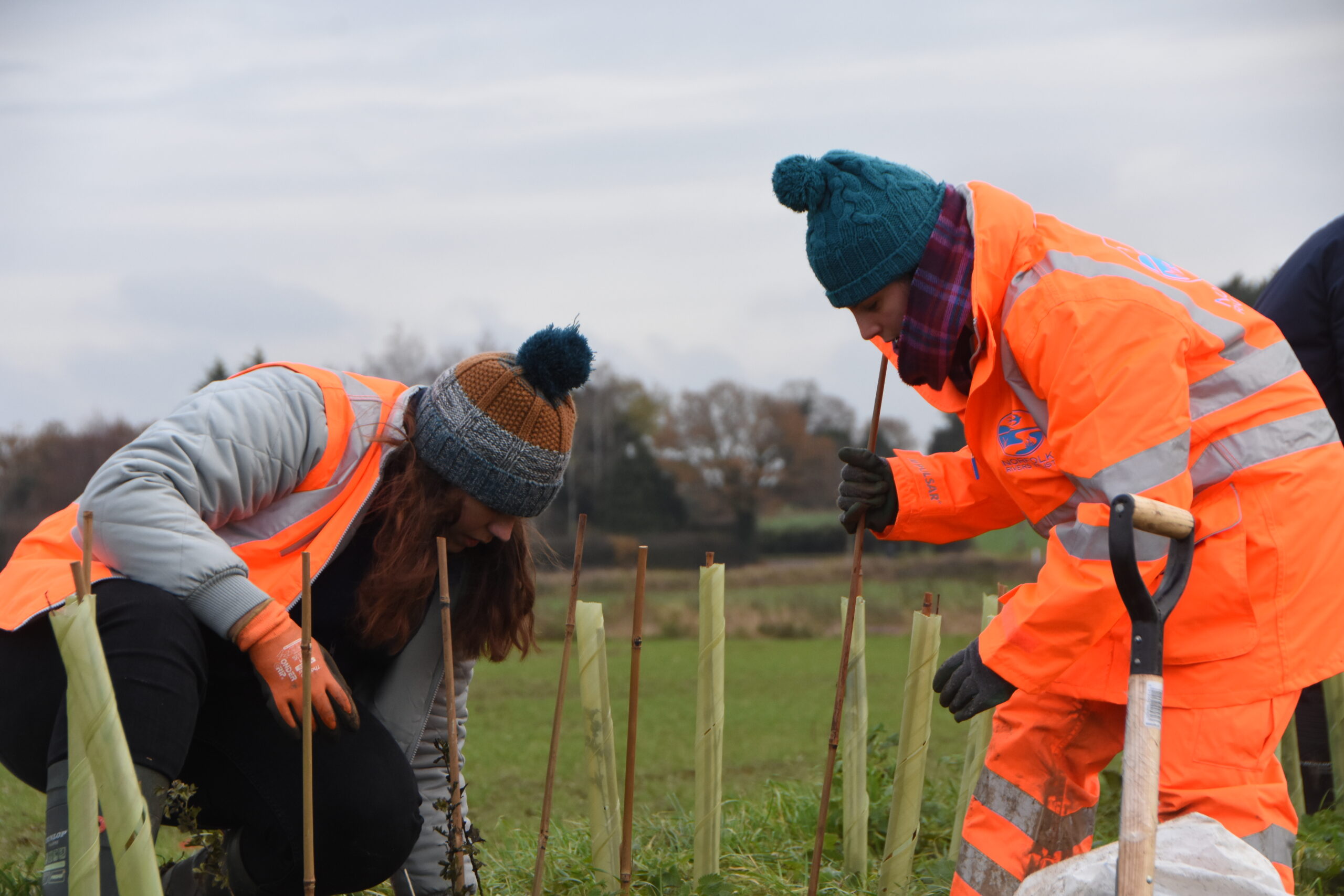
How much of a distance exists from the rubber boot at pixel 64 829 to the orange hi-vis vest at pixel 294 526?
0.31 meters

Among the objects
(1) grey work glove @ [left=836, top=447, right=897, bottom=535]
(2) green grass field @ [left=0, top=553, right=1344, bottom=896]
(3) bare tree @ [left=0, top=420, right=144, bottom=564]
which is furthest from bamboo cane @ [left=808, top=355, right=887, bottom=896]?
(3) bare tree @ [left=0, top=420, right=144, bottom=564]

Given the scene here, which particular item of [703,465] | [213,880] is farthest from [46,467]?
[213,880]

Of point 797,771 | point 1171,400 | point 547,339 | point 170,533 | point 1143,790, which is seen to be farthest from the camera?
point 797,771

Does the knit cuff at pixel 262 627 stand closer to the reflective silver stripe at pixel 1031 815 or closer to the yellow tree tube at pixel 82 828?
the yellow tree tube at pixel 82 828

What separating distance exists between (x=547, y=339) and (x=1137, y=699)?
1.38m

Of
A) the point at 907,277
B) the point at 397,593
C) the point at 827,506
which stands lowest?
the point at 827,506

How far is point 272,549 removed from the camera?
229 cm

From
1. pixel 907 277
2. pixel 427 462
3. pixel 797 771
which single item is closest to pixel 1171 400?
pixel 907 277

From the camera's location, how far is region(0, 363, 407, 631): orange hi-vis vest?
6.83 feet

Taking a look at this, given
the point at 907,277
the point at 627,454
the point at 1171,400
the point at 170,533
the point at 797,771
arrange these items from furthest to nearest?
the point at 627,454 < the point at 797,771 < the point at 907,277 < the point at 170,533 < the point at 1171,400

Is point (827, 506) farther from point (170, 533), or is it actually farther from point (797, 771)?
point (170, 533)

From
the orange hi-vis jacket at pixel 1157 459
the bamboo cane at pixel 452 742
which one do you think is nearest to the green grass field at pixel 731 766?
the bamboo cane at pixel 452 742

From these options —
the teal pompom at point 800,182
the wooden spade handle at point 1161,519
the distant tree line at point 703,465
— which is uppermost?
the teal pompom at point 800,182

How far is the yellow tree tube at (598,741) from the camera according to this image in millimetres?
2518
